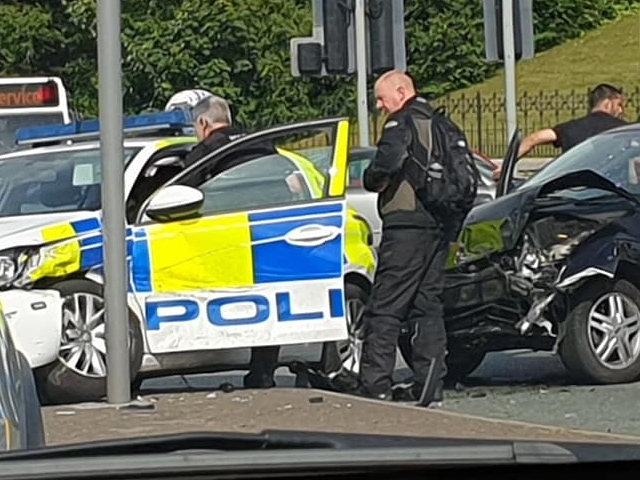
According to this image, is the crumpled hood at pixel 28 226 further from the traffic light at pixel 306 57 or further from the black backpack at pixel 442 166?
the black backpack at pixel 442 166

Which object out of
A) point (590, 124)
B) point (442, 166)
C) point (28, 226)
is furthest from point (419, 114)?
point (28, 226)

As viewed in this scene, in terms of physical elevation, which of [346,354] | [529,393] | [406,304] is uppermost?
[406,304]

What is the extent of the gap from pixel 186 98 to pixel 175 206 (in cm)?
84

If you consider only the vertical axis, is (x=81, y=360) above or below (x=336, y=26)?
below

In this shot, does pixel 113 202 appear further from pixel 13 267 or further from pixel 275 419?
pixel 275 419

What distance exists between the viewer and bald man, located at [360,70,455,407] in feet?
14.8

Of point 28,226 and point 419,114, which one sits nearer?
point 419,114

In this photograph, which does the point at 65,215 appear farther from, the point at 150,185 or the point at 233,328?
the point at 233,328

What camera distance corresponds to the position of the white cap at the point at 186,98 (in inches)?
154

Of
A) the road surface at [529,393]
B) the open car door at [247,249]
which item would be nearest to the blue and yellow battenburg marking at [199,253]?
the open car door at [247,249]

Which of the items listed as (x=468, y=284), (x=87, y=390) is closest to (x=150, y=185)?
(x=87, y=390)

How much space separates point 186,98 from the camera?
3.92m

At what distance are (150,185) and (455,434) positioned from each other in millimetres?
1228

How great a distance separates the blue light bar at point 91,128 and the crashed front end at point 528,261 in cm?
87
